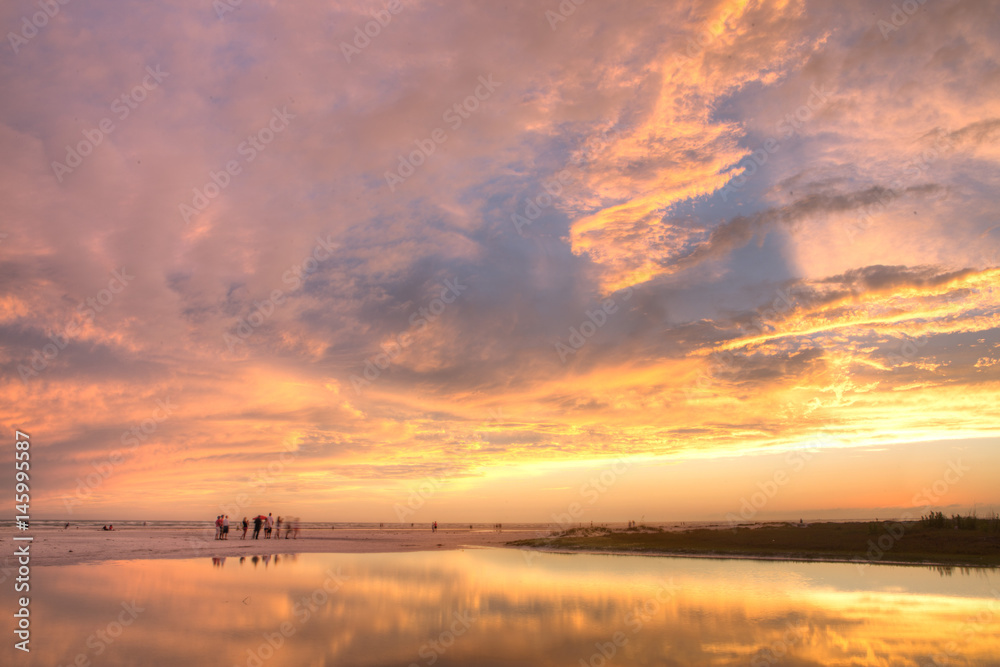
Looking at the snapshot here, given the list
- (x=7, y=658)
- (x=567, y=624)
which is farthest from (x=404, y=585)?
(x=7, y=658)

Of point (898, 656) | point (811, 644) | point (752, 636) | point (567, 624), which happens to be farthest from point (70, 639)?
point (898, 656)

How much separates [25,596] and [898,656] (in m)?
27.5

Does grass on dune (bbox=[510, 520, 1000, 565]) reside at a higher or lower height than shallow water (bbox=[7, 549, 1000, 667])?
lower

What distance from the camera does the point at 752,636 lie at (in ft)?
48.8

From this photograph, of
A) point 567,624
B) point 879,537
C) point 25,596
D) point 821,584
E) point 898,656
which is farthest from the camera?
point 879,537

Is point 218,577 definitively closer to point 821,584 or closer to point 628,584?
point 628,584

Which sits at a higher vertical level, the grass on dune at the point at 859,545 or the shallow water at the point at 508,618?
the shallow water at the point at 508,618

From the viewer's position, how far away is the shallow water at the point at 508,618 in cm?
1283

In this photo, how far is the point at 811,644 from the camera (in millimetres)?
14070

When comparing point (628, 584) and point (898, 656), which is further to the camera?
point (628, 584)

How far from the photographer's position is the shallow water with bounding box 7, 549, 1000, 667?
12828mm

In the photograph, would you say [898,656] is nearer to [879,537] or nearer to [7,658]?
[7,658]

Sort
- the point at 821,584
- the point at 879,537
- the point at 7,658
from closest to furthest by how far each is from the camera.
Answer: the point at 7,658 → the point at 821,584 → the point at 879,537

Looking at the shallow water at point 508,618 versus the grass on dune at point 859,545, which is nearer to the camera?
the shallow water at point 508,618
